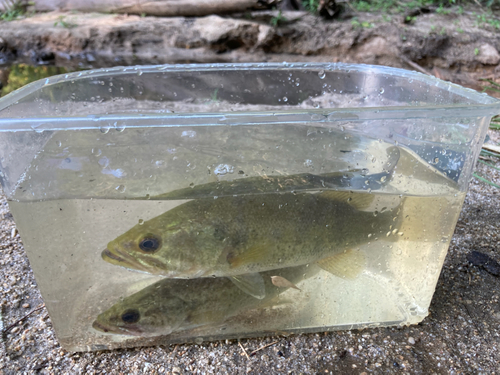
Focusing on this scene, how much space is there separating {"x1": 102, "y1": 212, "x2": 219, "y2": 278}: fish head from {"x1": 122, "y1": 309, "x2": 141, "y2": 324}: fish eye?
190 millimetres

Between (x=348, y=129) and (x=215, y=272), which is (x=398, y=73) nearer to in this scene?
(x=348, y=129)

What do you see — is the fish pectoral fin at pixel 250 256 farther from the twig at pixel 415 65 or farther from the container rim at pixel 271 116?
the twig at pixel 415 65

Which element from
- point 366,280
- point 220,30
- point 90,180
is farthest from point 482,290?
point 220,30

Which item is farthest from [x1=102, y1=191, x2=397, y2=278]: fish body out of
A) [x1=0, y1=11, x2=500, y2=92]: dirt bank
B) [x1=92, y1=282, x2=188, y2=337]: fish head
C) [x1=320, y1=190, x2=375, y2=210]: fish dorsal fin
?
→ [x1=0, y1=11, x2=500, y2=92]: dirt bank

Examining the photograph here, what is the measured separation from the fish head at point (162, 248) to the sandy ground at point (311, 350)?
41 centimetres

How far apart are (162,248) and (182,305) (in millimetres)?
289

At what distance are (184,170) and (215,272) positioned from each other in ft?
1.40

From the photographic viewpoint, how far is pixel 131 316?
4.91 feet

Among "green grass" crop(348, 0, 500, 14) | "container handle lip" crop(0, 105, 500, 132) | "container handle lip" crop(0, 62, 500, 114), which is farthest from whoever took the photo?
"green grass" crop(348, 0, 500, 14)

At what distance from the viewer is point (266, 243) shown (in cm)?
148

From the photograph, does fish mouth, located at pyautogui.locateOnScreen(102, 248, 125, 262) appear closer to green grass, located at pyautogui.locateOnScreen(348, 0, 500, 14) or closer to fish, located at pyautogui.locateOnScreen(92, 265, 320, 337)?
fish, located at pyautogui.locateOnScreen(92, 265, 320, 337)

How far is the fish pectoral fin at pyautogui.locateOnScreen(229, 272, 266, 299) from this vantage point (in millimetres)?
1527

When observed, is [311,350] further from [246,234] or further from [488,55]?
[488,55]


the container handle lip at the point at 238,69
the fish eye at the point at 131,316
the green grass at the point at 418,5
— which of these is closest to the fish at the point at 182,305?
the fish eye at the point at 131,316
